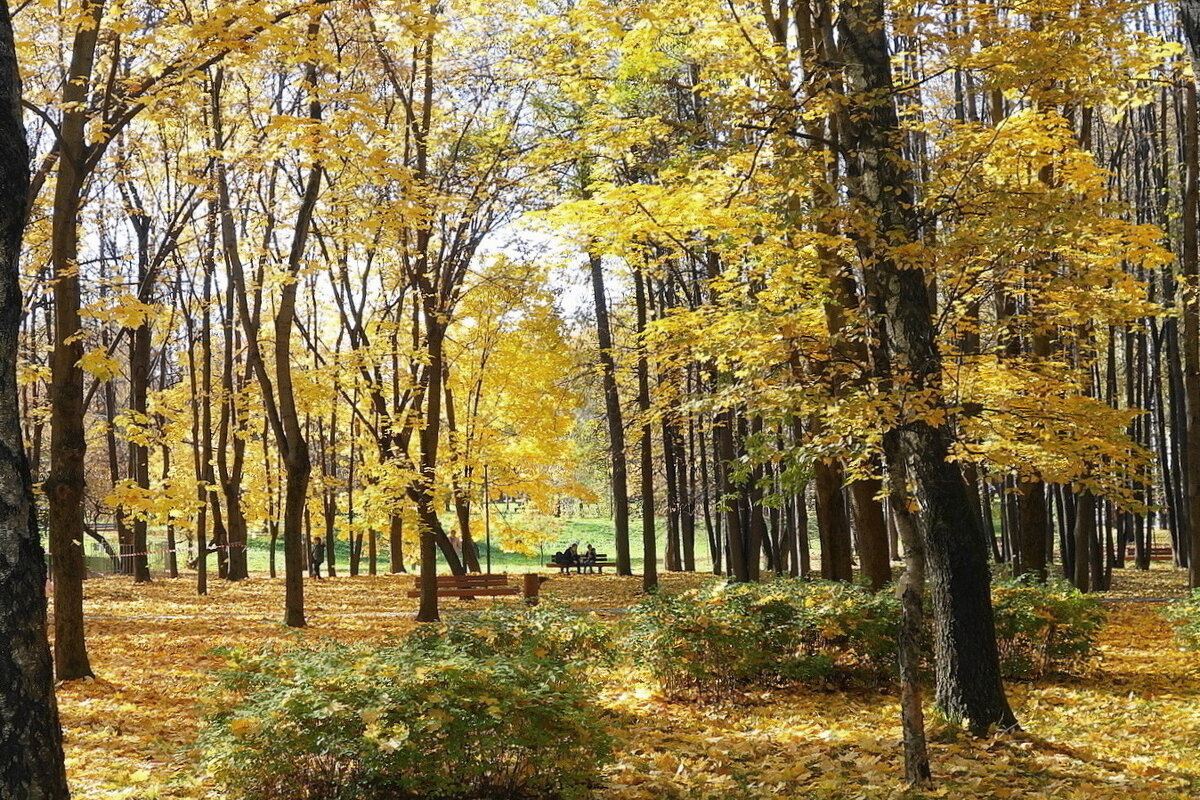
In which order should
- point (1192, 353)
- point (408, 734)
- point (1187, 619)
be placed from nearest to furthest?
point (408, 734), point (1187, 619), point (1192, 353)

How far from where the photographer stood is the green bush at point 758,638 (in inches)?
357

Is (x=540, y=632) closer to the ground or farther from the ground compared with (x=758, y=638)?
farther from the ground

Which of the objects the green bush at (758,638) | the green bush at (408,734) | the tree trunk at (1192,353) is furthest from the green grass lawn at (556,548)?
the green bush at (408,734)

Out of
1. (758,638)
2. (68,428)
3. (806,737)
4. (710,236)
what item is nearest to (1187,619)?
(758,638)

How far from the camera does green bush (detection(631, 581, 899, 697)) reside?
9070 millimetres

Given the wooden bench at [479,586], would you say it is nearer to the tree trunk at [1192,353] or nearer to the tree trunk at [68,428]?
the tree trunk at [68,428]

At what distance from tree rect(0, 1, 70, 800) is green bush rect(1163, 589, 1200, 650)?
30.7 feet

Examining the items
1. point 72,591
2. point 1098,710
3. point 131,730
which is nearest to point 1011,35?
point 1098,710

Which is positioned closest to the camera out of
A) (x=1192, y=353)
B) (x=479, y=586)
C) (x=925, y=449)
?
(x=925, y=449)

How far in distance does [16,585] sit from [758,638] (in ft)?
22.8

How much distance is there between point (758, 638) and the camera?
9.14m

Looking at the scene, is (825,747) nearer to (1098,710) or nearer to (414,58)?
(1098,710)

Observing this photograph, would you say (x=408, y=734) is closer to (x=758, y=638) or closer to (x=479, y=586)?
(x=758, y=638)

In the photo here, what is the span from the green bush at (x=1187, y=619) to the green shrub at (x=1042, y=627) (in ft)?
2.33
